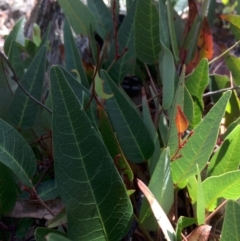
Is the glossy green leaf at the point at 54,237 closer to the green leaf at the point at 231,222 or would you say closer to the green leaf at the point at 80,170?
the green leaf at the point at 80,170

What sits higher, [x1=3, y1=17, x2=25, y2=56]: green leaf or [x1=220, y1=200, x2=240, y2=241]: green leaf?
[x1=3, y1=17, x2=25, y2=56]: green leaf

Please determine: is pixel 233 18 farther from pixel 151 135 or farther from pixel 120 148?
pixel 120 148

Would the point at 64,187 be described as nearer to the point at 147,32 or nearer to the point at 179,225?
the point at 179,225

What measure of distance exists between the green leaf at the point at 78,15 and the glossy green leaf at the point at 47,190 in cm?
49

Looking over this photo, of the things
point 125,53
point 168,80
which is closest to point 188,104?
point 168,80

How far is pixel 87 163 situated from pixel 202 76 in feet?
1.29

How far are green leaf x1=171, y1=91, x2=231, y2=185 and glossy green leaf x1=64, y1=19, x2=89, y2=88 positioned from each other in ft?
1.20

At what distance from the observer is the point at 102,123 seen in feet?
2.44

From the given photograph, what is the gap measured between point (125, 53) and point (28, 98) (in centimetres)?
31

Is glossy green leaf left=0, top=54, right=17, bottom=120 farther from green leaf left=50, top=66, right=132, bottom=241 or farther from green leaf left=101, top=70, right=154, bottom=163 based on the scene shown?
green leaf left=50, top=66, right=132, bottom=241

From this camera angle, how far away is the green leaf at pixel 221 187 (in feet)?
2.27

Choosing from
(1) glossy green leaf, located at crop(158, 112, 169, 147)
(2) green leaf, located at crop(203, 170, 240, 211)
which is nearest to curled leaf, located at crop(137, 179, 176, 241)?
(2) green leaf, located at crop(203, 170, 240, 211)

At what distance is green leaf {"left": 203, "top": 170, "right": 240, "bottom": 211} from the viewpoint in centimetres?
69

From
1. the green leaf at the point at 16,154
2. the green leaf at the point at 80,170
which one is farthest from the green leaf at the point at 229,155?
the green leaf at the point at 16,154
